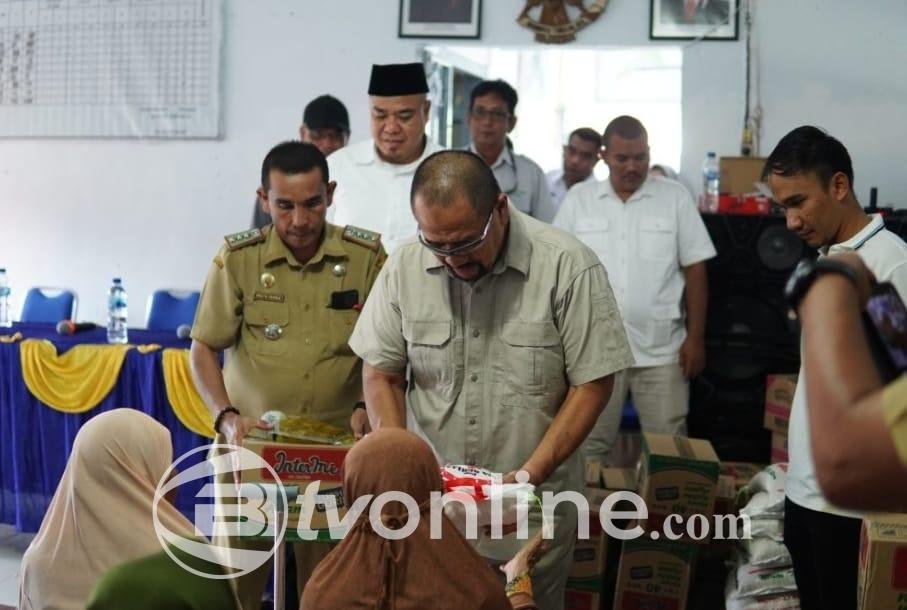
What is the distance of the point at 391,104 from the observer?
134 inches

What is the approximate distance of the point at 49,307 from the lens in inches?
198

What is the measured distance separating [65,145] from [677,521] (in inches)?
173

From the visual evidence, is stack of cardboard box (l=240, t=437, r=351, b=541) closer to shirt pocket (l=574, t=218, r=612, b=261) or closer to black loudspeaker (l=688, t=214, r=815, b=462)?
shirt pocket (l=574, t=218, r=612, b=261)

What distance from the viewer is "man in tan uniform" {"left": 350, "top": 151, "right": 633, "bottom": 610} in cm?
216

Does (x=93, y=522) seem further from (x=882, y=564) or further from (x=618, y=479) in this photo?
(x=618, y=479)

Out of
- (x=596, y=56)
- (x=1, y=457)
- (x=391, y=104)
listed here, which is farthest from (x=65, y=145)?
(x=596, y=56)

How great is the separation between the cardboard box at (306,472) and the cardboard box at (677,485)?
1457 mm

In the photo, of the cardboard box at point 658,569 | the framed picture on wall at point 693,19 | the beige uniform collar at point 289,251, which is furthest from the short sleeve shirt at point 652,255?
the beige uniform collar at point 289,251

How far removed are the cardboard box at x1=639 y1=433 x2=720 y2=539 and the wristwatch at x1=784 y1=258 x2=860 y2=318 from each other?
2.08m

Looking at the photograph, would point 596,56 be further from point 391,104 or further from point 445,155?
point 445,155

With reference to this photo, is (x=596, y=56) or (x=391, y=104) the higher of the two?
(x=596, y=56)

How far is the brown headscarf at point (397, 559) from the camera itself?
1.60m

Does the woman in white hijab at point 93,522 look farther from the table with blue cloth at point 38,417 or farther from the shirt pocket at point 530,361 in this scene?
the table with blue cloth at point 38,417

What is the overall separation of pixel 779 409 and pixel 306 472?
94.6 inches
